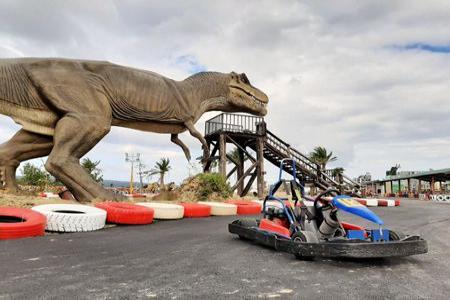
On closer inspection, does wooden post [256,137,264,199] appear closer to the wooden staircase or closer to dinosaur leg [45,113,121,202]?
the wooden staircase

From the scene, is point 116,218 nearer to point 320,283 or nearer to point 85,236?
point 85,236

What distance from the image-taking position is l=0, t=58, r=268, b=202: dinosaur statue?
31.8 feet

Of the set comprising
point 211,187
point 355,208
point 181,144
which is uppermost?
point 181,144

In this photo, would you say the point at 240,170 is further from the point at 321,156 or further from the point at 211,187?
the point at 321,156

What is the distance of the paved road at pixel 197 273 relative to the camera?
10.2ft

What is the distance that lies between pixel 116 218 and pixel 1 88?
202 inches

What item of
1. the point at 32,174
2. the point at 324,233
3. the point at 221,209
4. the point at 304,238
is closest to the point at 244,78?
the point at 221,209

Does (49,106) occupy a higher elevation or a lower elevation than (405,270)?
higher

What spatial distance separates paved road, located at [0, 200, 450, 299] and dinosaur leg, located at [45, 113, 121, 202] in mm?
3803

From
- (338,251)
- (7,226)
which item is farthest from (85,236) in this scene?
(338,251)

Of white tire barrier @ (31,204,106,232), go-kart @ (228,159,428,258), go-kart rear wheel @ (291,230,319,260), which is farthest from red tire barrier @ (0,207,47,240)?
go-kart rear wheel @ (291,230,319,260)

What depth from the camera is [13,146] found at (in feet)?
35.5

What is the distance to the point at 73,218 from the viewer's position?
7.09 meters

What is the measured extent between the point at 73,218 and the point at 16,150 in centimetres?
518
